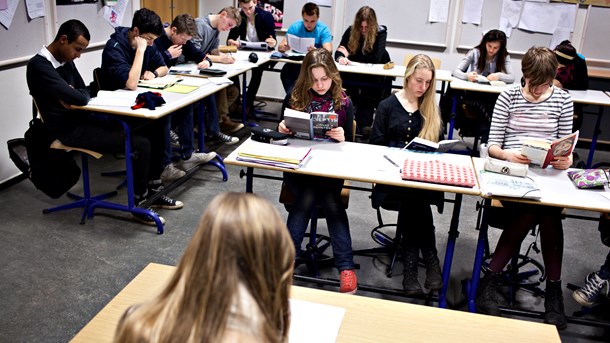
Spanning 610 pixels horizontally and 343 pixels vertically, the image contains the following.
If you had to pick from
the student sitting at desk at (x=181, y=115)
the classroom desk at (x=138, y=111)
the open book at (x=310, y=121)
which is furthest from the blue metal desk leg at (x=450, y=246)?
the student sitting at desk at (x=181, y=115)

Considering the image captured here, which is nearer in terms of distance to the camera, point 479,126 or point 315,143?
point 315,143

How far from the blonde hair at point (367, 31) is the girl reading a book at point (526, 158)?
8.85 ft

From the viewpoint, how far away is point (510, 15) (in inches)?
253

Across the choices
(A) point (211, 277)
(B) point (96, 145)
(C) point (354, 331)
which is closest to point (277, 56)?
(B) point (96, 145)

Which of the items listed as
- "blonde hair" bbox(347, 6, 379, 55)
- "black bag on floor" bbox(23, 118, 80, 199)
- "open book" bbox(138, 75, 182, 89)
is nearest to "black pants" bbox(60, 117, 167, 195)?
"black bag on floor" bbox(23, 118, 80, 199)

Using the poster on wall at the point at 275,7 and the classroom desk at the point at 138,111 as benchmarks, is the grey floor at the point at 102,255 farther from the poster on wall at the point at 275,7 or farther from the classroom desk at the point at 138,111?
the poster on wall at the point at 275,7

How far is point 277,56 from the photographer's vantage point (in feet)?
18.8

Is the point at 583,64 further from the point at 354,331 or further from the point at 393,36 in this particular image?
the point at 354,331

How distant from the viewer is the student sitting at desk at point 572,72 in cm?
508

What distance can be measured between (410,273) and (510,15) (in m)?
4.42

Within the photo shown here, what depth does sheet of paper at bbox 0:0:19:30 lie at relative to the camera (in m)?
3.88

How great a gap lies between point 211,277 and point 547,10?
6.39 m

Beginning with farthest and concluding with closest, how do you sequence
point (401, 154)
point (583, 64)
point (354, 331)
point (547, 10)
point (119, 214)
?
point (547, 10)
point (583, 64)
point (119, 214)
point (401, 154)
point (354, 331)

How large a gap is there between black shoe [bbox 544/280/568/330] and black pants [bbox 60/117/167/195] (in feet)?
7.92
